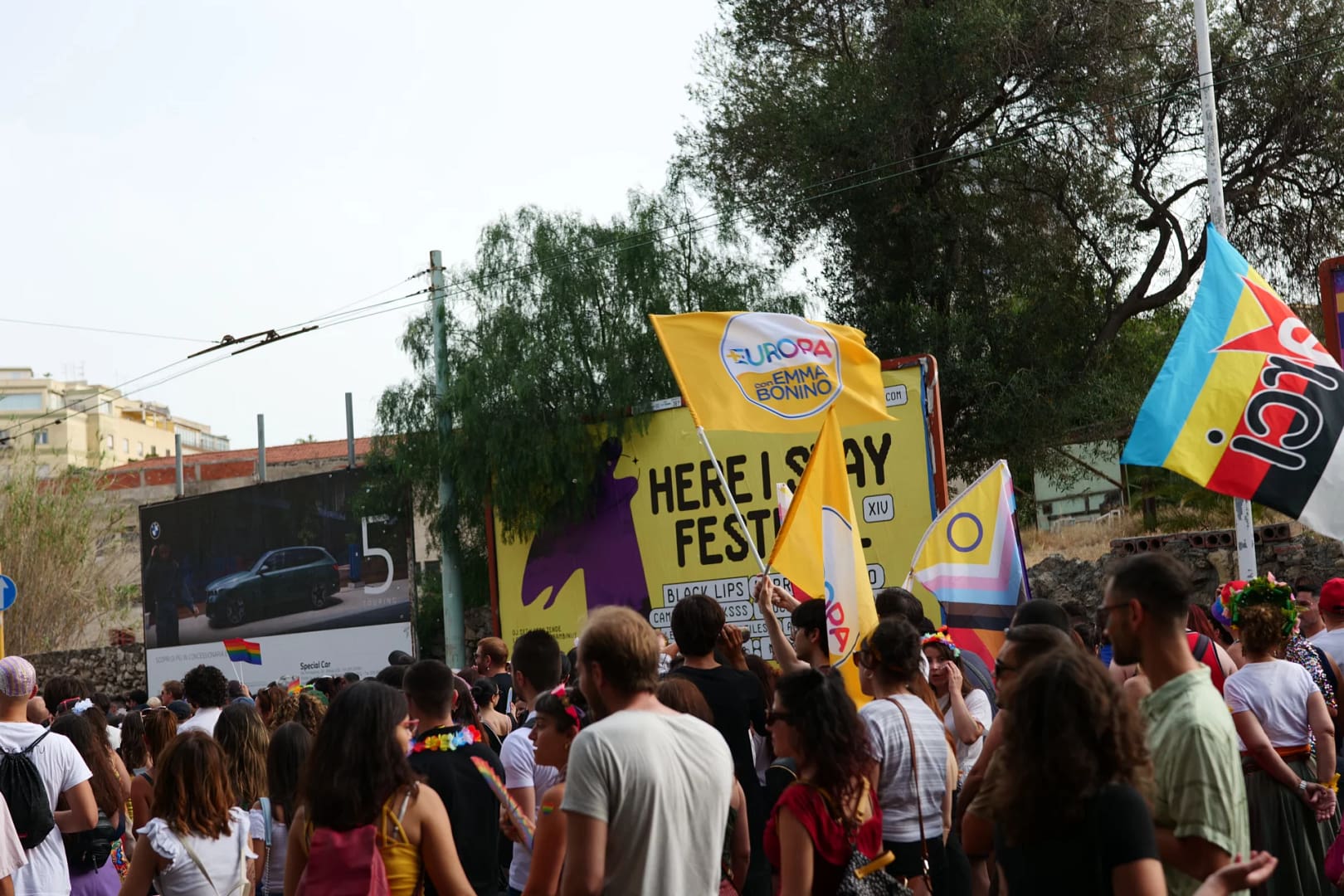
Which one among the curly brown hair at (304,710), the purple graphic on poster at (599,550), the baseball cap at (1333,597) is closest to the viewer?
the curly brown hair at (304,710)

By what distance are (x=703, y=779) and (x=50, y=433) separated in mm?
100112

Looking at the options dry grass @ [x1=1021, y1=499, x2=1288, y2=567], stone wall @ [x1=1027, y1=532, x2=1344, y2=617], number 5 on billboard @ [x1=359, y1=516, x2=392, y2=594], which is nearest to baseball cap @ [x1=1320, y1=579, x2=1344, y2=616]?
stone wall @ [x1=1027, y1=532, x2=1344, y2=617]

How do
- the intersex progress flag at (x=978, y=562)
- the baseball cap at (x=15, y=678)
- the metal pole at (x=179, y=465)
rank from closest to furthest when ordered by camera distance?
1. the baseball cap at (x=15, y=678)
2. the intersex progress flag at (x=978, y=562)
3. the metal pole at (x=179, y=465)

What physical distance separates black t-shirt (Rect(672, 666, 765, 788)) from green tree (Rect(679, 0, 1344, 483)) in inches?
615

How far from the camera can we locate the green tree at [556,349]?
2045 centimetres

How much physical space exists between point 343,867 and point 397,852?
197 mm

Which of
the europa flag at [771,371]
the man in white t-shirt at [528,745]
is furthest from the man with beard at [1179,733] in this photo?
the europa flag at [771,371]

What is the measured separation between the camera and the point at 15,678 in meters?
6.56

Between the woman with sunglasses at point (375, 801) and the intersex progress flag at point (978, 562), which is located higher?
the intersex progress flag at point (978, 562)

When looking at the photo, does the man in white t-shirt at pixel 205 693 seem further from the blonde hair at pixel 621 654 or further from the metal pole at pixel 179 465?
the metal pole at pixel 179 465

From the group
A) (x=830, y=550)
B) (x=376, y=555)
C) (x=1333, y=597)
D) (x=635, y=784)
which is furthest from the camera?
(x=376, y=555)

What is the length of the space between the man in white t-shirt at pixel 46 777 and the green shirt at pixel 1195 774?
5137 mm

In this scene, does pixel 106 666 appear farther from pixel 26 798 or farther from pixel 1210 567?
pixel 26 798

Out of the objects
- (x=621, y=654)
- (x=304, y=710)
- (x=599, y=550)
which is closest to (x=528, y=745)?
(x=304, y=710)
